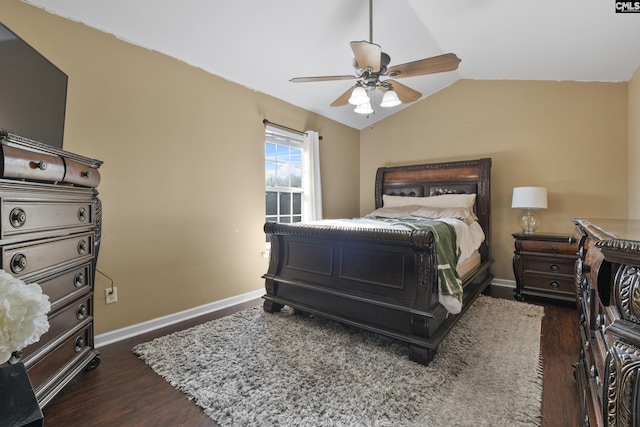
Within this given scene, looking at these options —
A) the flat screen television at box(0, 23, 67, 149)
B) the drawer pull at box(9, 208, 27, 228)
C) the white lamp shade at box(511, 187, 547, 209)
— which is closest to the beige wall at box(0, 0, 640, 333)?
the flat screen television at box(0, 23, 67, 149)

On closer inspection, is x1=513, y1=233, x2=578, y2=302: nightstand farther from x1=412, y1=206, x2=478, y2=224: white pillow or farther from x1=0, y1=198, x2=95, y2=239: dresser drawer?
x1=0, y1=198, x2=95, y2=239: dresser drawer

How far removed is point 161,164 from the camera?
2639 millimetres

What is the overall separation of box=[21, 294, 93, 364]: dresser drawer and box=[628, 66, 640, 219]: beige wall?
15.6 feet

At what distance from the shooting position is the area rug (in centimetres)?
148

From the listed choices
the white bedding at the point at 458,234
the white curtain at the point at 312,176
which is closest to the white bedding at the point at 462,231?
the white bedding at the point at 458,234

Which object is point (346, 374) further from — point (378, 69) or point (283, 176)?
point (283, 176)

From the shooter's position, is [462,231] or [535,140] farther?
[535,140]

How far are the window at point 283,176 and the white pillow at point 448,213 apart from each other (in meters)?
1.64

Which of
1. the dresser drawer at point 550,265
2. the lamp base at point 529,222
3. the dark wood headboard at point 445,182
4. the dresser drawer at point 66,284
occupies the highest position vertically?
the dark wood headboard at point 445,182

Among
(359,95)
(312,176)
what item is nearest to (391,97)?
(359,95)

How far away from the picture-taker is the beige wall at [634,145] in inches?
111

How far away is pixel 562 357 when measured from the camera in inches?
79.0

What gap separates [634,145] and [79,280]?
4918 mm

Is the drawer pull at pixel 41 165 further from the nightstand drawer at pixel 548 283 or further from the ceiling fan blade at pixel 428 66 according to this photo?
the nightstand drawer at pixel 548 283
